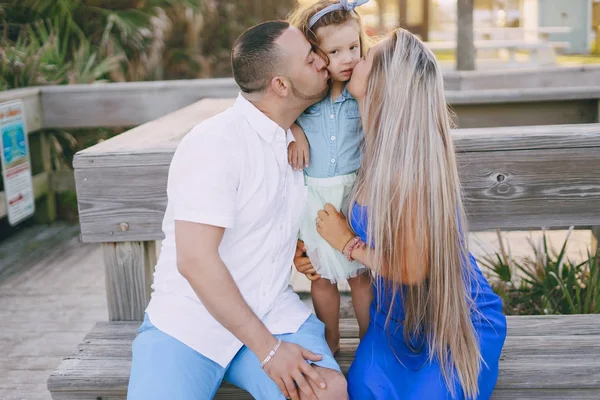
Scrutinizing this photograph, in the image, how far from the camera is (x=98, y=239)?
2.52m

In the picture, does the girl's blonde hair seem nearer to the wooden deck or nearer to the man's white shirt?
the man's white shirt

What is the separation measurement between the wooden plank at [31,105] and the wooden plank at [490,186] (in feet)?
8.96

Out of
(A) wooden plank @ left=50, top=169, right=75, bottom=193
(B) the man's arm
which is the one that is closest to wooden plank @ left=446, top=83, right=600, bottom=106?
(B) the man's arm

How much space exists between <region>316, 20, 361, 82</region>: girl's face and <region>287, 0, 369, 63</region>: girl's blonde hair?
0.01m

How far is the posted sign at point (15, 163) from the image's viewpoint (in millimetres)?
4613

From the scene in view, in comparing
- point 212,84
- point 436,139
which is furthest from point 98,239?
point 212,84

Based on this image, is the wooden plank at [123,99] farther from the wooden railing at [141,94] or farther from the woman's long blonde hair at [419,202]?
the woman's long blonde hair at [419,202]

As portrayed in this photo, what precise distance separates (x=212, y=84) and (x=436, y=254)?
10.8 feet

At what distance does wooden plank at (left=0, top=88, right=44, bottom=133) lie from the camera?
16.3 ft

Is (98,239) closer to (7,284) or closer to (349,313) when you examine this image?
(349,313)

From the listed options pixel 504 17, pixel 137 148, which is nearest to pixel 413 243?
pixel 137 148

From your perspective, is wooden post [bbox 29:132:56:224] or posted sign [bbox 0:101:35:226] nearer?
posted sign [bbox 0:101:35:226]

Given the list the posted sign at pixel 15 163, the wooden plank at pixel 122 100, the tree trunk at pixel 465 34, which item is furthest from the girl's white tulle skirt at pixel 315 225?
the tree trunk at pixel 465 34

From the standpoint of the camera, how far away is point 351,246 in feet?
7.00
